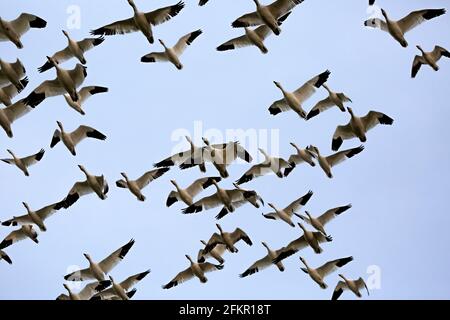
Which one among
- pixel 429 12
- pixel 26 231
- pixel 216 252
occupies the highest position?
pixel 429 12

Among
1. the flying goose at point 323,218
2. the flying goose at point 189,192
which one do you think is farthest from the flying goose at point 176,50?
the flying goose at point 323,218

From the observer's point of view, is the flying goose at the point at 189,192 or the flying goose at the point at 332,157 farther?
the flying goose at the point at 189,192

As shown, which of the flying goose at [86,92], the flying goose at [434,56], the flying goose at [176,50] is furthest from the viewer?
the flying goose at [176,50]

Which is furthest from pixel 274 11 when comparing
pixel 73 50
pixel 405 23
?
pixel 73 50

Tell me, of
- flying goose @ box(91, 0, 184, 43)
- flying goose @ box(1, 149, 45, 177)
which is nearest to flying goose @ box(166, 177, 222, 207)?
flying goose @ box(1, 149, 45, 177)

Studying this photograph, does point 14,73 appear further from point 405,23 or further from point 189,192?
point 405,23

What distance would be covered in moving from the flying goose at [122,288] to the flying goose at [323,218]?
398 cm

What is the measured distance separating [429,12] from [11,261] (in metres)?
11.5

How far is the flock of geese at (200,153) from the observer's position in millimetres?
24828

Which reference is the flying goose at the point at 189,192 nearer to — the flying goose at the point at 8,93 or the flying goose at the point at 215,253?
the flying goose at the point at 215,253

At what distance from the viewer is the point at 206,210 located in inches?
1082

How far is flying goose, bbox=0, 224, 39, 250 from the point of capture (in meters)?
27.6
